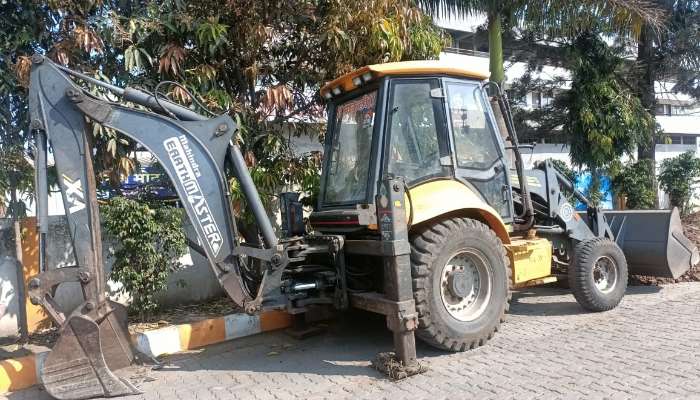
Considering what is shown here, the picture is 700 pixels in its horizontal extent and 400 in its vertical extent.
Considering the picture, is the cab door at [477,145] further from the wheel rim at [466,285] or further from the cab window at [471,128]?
the wheel rim at [466,285]

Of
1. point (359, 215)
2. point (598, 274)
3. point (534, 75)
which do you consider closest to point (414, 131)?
point (359, 215)

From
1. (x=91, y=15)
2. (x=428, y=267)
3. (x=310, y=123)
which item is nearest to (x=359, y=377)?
(x=428, y=267)

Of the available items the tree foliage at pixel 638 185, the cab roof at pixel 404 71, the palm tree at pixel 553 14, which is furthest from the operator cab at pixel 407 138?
the tree foliage at pixel 638 185

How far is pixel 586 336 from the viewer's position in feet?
16.9

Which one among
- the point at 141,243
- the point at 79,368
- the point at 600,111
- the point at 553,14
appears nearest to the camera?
the point at 79,368

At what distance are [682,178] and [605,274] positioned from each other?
28.5 ft

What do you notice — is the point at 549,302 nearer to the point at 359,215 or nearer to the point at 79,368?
the point at 359,215

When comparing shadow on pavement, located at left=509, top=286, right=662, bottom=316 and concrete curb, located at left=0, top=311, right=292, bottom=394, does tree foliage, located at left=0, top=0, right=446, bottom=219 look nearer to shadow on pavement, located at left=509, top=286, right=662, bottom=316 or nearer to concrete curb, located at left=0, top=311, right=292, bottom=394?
concrete curb, located at left=0, top=311, right=292, bottom=394

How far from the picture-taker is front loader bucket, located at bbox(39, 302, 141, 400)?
3.98m

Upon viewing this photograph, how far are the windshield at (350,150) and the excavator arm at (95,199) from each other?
100 centimetres

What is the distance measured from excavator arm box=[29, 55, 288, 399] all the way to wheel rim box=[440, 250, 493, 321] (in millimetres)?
1483

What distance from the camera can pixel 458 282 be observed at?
4832 millimetres

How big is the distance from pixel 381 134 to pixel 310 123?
2.58 meters

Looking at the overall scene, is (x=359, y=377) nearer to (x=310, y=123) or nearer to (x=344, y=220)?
(x=344, y=220)
